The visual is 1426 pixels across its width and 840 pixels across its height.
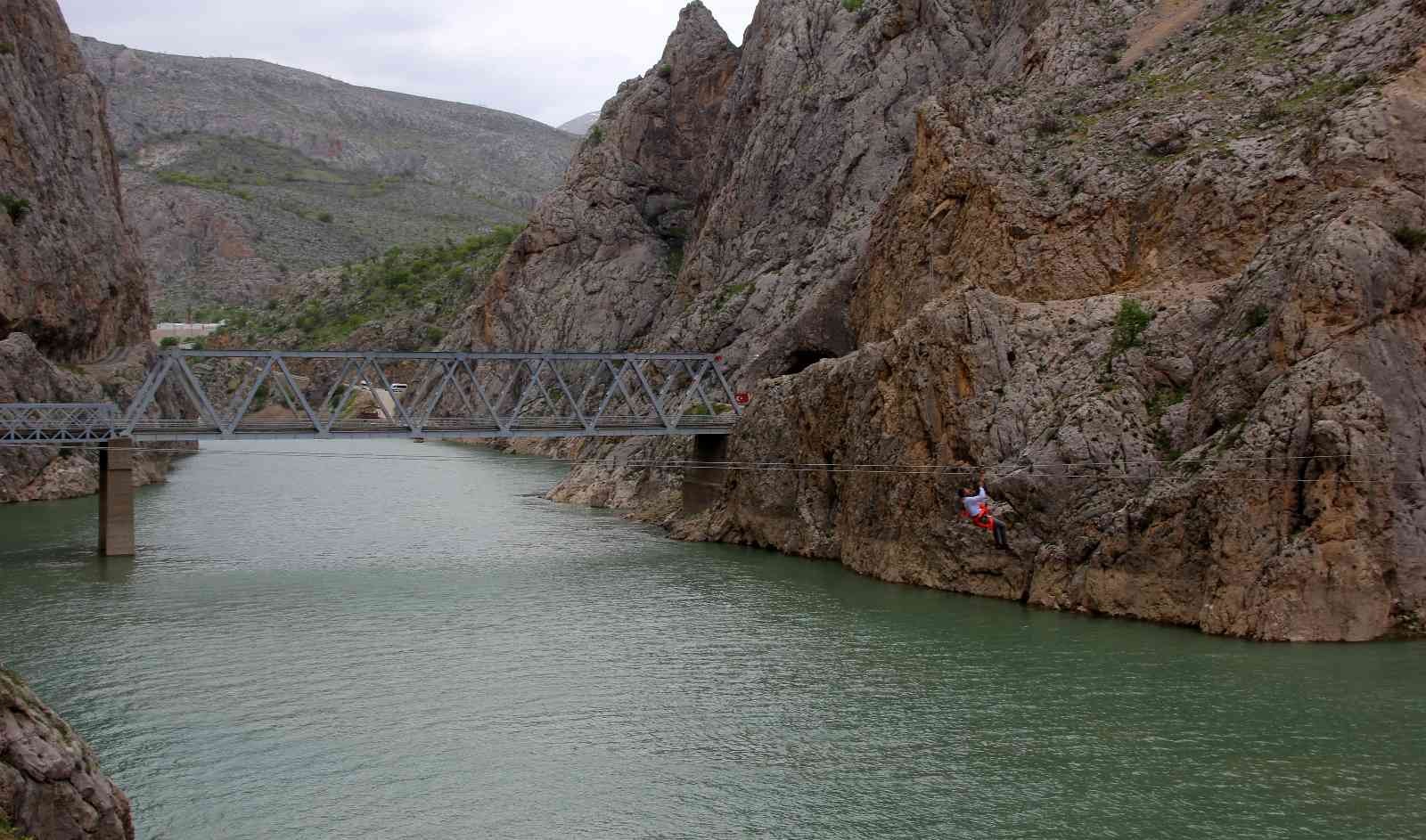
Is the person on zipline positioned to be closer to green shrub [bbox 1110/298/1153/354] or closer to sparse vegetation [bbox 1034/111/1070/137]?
green shrub [bbox 1110/298/1153/354]

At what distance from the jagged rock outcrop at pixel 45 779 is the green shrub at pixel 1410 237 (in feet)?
95.2

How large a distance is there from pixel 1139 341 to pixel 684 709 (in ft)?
54.8

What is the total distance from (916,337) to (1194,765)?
62.9 ft

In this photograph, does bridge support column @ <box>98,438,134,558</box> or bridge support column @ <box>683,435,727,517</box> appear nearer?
bridge support column @ <box>98,438,134,558</box>

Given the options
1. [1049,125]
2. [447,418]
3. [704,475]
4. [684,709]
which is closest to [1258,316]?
[1049,125]

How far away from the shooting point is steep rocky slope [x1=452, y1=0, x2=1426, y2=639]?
3003 centimetres

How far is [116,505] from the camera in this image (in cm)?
4644

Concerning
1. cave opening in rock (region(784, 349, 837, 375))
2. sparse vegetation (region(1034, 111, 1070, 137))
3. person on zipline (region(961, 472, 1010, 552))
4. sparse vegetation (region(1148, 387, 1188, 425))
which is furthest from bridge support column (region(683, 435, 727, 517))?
sparse vegetation (region(1148, 387, 1188, 425))

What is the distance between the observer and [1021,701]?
27125mm

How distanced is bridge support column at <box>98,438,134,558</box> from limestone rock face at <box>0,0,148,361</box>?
2690 cm

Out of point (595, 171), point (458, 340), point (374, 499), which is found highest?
point (595, 171)

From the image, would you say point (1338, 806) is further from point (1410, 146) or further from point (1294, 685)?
point (1410, 146)

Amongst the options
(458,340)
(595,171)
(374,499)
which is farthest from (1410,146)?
(458,340)

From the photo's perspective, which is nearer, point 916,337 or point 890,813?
point 890,813
